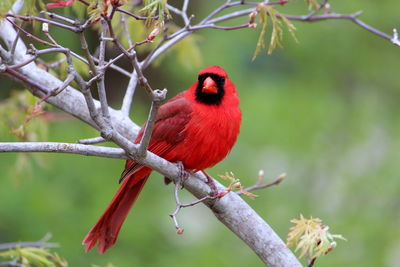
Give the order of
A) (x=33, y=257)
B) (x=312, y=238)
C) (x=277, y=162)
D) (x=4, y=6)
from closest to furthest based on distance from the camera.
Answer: (x=4, y=6)
(x=312, y=238)
(x=33, y=257)
(x=277, y=162)

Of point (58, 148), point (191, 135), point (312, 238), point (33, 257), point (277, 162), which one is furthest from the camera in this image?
point (277, 162)

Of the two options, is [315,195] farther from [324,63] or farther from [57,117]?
[57,117]

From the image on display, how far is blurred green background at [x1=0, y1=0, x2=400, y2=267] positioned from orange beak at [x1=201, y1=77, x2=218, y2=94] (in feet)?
2.57

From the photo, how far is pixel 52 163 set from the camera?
193 inches

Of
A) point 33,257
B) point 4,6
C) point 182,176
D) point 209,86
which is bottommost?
point 33,257

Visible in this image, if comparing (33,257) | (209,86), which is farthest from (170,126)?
(33,257)

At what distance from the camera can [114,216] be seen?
3.52m

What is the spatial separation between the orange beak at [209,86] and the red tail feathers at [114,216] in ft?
1.67

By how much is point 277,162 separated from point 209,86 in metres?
2.94

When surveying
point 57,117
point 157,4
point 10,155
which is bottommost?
point 10,155

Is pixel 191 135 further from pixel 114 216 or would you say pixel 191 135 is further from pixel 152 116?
pixel 152 116

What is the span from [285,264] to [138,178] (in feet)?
3.24

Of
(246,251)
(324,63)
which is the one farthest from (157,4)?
(324,63)

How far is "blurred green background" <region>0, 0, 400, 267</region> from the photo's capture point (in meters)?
4.72
